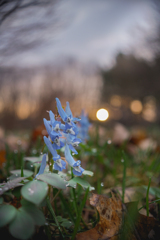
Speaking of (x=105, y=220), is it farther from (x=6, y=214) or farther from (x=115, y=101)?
(x=115, y=101)

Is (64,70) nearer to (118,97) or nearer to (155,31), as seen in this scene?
(155,31)

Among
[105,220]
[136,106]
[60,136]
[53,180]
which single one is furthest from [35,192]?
[136,106]

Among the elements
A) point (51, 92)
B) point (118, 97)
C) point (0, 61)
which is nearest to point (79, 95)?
point (51, 92)

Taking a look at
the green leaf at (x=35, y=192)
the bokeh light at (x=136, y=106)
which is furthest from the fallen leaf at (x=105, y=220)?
the bokeh light at (x=136, y=106)

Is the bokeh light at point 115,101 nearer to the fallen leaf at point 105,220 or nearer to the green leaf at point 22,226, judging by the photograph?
the fallen leaf at point 105,220

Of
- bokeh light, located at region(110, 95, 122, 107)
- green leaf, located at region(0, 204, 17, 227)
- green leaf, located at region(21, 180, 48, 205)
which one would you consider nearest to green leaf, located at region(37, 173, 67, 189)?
green leaf, located at region(21, 180, 48, 205)

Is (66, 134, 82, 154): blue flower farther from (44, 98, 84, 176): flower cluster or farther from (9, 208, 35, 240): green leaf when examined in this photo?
(9, 208, 35, 240): green leaf
